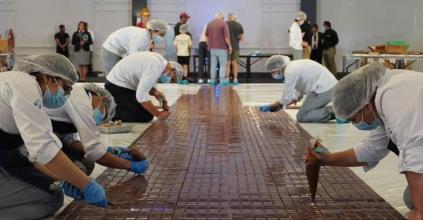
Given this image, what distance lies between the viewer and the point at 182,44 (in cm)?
1290

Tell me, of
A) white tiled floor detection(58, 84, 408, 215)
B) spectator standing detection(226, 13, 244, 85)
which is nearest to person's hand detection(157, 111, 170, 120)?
white tiled floor detection(58, 84, 408, 215)

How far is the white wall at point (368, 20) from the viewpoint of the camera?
15.2 m

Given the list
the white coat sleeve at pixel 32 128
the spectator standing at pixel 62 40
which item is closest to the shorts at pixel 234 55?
the spectator standing at pixel 62 40

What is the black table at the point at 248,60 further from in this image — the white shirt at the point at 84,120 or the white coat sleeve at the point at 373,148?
the white coat sleeve at the point at 373,148

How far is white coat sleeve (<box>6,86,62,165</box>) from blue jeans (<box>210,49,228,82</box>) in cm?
957

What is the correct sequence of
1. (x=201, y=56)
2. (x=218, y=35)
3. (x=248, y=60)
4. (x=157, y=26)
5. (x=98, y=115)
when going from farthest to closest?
1. (x=248, y=60)
2. (x=201, y=56)
3. (x=218, y=35)
4. (x=157, y=26)
5. (x=98, y=115)

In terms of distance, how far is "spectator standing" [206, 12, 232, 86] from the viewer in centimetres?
1171

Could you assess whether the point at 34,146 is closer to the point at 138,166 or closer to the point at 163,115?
the point at 138,166

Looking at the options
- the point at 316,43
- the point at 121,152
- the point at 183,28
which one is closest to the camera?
the point at 121,152

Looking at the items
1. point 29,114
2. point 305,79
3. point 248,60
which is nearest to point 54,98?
point 29,114

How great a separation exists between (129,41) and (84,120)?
13.6 ft

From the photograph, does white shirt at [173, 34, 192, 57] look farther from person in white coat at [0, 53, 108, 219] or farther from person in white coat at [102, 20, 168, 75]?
person in white coat at [0, 53, 108, 219]

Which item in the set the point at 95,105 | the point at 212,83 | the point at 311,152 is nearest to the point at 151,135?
the point at 95,105

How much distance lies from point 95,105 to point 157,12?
474 inches
